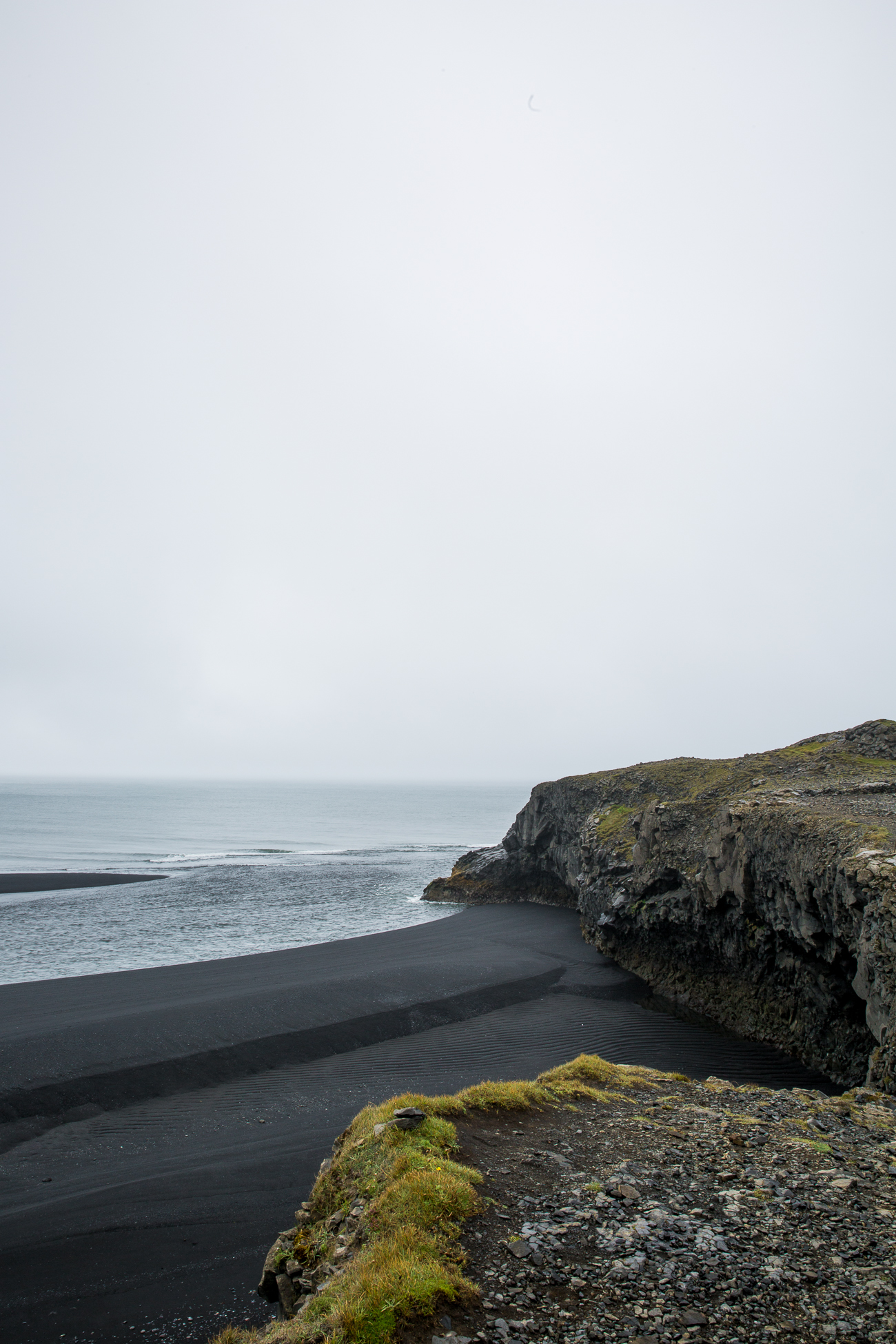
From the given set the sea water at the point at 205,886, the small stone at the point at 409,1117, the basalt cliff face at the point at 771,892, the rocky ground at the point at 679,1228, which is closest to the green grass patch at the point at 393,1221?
the small stone at the point at 409,1117

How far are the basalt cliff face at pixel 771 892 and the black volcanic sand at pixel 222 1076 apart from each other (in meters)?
1.86

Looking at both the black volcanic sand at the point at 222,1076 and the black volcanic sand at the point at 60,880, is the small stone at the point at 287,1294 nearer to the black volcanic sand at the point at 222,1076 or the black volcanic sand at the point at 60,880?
the black volcanic sand at the point at 222,1076

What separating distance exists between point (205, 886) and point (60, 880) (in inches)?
579

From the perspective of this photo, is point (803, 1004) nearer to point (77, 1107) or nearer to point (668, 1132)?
point (668, 1132)

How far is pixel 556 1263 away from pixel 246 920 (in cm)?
4427

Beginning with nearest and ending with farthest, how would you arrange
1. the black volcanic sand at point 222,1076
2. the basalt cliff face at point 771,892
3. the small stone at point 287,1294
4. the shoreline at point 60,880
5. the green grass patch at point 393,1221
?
1. the green grass patch at point 393,1221
2. the small stone at point 287,1294
3. the black volcanic sand at point 222,1076
4. the basalt cliff face at point 771,892
5. the shoreline at point 60,880

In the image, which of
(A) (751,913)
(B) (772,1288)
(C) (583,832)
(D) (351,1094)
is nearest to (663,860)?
(A) (751,913)

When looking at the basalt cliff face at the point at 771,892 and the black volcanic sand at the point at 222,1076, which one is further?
the basalt cliff face at the point at 771,892

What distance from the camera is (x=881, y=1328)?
755 centimetres

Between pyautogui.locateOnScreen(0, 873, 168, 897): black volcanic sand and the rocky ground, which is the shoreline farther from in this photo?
the rocky ground

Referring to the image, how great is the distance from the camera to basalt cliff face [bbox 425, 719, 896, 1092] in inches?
721

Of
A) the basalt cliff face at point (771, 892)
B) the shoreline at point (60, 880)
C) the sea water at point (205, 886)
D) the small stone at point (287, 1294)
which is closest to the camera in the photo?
the small stone at point (287, 1294)

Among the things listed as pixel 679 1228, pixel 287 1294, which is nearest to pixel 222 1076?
pixel 287 1294

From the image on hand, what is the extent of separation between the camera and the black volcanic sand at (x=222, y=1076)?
12.6 metres
